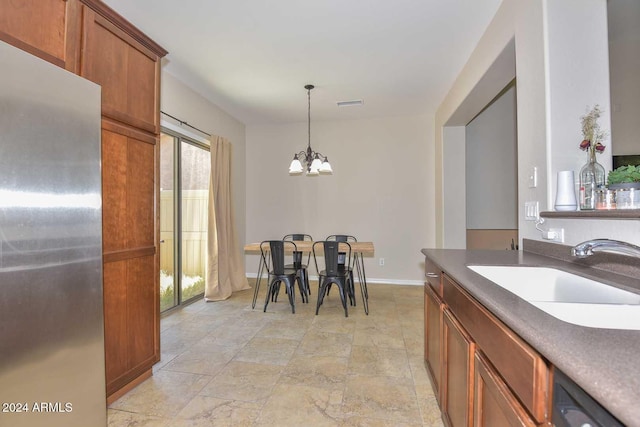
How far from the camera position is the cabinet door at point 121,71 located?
1.70 meters

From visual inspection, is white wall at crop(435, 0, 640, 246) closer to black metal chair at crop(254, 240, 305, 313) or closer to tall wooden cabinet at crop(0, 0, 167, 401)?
black metal chair at crop(254, 240, 305, 313)

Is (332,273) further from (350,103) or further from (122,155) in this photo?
(350,103)

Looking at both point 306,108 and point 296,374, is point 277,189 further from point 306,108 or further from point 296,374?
point 296,374

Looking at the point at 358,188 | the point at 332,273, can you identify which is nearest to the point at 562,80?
the point at 332,273

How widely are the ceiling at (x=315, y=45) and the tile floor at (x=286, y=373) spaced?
2.73 m

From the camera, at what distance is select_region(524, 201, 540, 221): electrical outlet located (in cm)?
186

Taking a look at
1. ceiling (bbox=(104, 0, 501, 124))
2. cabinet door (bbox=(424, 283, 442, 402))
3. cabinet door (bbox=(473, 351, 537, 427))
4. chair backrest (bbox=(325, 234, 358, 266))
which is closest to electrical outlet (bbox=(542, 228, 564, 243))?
cabinet door (bbox=(424, 283, 442, 402))

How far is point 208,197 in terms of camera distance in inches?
161

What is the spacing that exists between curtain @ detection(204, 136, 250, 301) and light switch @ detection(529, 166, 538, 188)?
351cm

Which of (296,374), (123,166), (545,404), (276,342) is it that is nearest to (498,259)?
(545,404)

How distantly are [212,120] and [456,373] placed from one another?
4.16 metres

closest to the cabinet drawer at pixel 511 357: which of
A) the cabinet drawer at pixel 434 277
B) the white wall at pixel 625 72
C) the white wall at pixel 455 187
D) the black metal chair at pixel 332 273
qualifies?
the cabinet drawer at pixel 434 277

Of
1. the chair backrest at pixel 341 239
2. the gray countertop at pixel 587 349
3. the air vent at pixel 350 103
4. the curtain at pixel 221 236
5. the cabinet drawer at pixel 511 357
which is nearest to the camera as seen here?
the gray countertop at pixel 587 349

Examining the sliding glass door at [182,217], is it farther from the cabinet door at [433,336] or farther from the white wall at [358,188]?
the cabinet door at [433,336]
